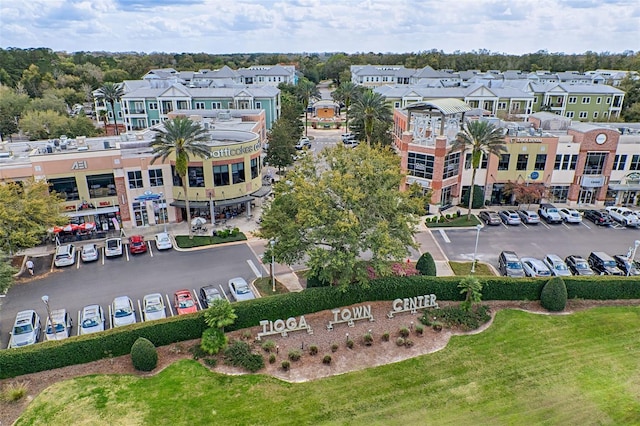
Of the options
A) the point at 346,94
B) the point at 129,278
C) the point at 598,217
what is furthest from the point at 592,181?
the point at 346,94

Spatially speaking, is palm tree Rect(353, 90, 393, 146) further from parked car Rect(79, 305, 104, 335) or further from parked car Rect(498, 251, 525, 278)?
parked car Rect(79, 305, 104, 335)

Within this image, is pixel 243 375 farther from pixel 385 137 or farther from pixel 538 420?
pixel 385 137

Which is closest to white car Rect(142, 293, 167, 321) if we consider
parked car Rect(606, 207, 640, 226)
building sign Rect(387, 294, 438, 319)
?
building sign Rect(387, 294, 438, 319)

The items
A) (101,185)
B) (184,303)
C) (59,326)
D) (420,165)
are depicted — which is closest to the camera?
(59,326)

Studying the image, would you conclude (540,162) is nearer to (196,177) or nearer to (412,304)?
(412,304)

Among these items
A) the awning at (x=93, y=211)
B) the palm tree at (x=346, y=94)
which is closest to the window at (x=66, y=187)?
the awning at (x=93, y=211)

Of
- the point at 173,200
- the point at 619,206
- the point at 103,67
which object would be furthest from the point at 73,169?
the point at 103,67

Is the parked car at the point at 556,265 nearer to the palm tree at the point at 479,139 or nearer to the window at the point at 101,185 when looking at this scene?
the palm tree at the point at 479,139
